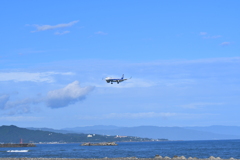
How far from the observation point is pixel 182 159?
72438 mm

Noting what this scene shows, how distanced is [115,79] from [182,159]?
1736 inches

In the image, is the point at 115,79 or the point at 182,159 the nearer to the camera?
the point at 182,159

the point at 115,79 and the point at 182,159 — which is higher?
the point at 115,79

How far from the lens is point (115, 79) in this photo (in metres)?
112
